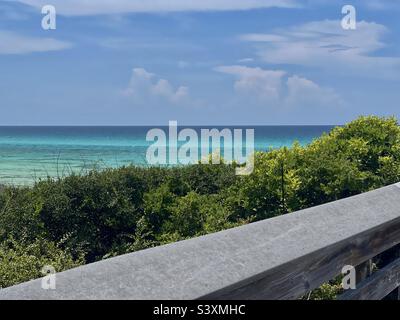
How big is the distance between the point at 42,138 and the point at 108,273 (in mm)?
106925

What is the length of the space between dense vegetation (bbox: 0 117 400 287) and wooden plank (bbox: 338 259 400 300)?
301 centimetres

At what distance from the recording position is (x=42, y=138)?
10450 cm

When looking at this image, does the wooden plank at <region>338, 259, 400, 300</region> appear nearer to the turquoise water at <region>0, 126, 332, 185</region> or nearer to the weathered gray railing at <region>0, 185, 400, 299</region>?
the weathered gray railing at <region>0, 185, 400, 299</region>

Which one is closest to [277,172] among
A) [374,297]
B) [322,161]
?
[322,161]

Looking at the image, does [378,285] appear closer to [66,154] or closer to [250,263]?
[250,263]

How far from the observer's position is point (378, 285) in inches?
103

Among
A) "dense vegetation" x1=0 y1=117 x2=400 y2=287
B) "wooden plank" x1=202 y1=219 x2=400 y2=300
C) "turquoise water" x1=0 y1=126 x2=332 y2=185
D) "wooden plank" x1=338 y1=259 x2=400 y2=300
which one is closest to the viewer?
"wooden plank" x1=202 y1=219 x2=400 y2=300

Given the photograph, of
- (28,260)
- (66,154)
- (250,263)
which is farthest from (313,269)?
(66,154)

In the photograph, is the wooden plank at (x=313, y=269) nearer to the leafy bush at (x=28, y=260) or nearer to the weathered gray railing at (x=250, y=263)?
the weathered gray railing at (x=250, y=263)

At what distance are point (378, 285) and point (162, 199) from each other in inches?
152

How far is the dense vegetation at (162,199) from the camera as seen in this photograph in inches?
224

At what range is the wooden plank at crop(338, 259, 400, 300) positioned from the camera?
2.39 metres

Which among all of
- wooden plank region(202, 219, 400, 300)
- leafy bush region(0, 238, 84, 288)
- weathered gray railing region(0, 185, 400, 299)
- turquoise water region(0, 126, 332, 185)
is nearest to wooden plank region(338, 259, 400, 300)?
weathered gray railing region(0, 185, 400, 299)
